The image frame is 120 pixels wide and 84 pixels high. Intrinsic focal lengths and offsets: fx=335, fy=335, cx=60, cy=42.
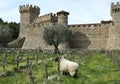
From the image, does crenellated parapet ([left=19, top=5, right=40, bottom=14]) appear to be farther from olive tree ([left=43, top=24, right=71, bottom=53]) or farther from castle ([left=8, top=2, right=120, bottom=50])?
olive tree ([left=43, top=24, right=71, bottom=53])

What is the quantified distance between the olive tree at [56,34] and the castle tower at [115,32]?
8.75 m

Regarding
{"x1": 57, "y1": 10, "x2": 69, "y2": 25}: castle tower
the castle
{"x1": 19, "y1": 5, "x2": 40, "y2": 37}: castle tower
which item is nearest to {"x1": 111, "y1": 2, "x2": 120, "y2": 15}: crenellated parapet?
the castle

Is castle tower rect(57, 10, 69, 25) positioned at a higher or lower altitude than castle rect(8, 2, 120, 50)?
higher

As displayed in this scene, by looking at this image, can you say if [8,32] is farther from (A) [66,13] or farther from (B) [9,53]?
(B) [9,53]

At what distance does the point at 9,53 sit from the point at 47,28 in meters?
21.2

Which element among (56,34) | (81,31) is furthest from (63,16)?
(56,34)

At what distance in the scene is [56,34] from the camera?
210ft

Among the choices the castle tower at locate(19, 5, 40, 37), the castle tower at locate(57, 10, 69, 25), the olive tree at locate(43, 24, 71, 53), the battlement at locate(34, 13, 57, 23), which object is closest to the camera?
the olive tree at locate(43, 24, 71, 53)

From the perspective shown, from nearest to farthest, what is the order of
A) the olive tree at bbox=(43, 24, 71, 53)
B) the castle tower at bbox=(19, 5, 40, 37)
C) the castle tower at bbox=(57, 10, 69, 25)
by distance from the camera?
the olive tree at bbox=(43, 24, 71, 53)
the castle tower at bbox=(57, 10, 69, 25)
the castle tower at bbox=(19, 5, 40, 37)

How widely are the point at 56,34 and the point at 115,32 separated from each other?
1148 centimetres

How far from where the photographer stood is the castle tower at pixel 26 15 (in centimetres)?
8344

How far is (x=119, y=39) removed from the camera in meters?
64.3

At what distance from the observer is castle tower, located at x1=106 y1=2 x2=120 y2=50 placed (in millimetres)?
64500

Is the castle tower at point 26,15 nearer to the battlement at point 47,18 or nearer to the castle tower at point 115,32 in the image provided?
the battlement at point 47,18
